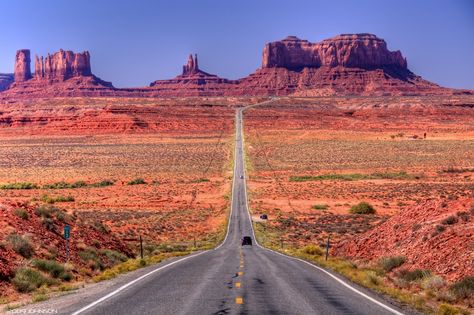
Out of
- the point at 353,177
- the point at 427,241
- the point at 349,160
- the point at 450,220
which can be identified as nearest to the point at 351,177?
the point at 353,177

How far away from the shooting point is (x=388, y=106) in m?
178

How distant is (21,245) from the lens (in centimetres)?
1596

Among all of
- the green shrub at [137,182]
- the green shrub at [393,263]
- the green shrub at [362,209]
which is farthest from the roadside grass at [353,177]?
the green shrub at [393,263]

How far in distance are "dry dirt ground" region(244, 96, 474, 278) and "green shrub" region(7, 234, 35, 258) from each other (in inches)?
548

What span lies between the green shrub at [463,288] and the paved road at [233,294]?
1771mm

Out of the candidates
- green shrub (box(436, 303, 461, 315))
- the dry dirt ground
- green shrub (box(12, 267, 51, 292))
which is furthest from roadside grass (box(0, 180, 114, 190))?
green shrub (box(436, 303, 461, 315))

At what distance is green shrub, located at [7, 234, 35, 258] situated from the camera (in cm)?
1580

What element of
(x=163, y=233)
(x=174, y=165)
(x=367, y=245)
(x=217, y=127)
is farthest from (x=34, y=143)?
(x=367, y=245)

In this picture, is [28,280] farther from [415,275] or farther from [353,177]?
[353,177]

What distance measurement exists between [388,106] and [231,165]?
340ft

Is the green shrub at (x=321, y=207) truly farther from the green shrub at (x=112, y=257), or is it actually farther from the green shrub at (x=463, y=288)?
the green shrub at (x=463, y=288)

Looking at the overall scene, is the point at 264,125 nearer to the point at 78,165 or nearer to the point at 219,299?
the point at 78,165

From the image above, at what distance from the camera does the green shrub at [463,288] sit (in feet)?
40.5

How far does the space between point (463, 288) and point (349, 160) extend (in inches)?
3044
